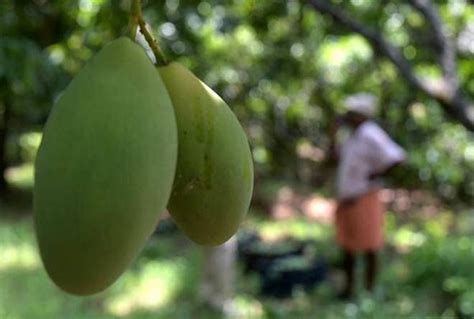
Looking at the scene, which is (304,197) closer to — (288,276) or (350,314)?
(288,276)

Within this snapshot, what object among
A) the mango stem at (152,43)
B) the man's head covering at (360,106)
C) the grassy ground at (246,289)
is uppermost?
the mango stem at (152,43)

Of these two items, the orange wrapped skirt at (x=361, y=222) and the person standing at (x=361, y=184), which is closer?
the person standing at (x=361, y=184)

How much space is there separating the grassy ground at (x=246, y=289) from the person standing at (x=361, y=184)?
0.69ft

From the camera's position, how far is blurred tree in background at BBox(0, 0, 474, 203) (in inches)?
77.8

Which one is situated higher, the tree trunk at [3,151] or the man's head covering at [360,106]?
the man's head covering at [360,106]

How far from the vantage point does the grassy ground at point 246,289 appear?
3.88 m

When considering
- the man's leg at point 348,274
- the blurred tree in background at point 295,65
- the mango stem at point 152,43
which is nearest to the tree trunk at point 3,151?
the blurred tree in background at point 295,65

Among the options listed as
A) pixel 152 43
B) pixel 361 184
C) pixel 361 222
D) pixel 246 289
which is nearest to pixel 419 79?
→ pixel 152 43

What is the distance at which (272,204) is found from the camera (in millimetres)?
6801

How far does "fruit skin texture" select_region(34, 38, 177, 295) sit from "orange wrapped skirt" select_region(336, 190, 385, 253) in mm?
3526

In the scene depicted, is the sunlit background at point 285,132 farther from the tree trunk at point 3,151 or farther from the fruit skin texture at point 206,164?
the fruit skin texture at point 206,164

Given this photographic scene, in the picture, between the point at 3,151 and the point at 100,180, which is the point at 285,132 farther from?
the point at 100,180

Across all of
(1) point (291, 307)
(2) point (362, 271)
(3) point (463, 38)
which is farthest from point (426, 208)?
(3) point (463, 38)

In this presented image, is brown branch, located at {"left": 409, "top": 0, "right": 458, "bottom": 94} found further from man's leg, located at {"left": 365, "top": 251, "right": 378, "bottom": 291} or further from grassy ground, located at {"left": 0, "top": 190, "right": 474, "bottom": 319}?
man's leg, located at {"left": 365, "top": 251, "right": 378, "bottom": 291}
